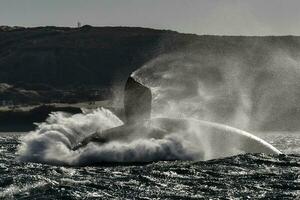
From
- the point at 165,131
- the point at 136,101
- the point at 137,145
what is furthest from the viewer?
the point at 165,131

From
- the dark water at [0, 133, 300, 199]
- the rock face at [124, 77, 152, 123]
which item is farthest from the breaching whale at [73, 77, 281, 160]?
the dark water at [0, 133, 300, 199]

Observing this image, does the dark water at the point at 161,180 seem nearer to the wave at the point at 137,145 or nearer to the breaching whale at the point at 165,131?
the wave at the point at 137,145

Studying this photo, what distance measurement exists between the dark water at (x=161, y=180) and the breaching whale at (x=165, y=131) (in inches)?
126

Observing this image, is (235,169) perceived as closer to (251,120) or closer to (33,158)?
(33,158)

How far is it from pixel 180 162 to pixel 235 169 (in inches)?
163

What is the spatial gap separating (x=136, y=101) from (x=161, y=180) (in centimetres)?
1121

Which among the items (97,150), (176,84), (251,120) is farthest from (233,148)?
(176,84)

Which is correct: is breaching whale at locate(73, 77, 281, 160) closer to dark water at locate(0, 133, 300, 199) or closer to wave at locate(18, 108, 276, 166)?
wave at locate(18, 108, 276, 166)

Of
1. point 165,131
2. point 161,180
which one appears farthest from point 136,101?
point 161,180

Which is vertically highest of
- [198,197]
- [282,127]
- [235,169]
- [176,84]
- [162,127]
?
[176,84]

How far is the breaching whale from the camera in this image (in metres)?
43.8

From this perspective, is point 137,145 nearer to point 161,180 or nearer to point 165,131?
point 165,131

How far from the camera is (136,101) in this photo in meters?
44.3

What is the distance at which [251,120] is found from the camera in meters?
170
